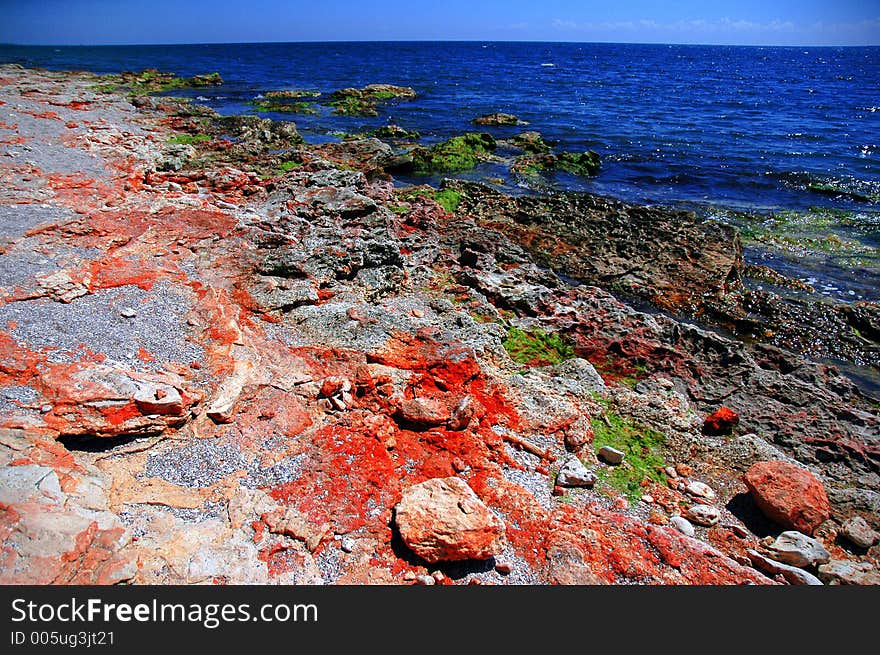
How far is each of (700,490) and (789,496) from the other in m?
1.08

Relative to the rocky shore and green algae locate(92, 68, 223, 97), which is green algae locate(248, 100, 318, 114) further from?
the rocky shore

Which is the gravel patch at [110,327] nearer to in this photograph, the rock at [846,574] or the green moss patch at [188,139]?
the rock at [846,574]

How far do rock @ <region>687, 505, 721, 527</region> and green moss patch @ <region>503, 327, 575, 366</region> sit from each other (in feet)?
13.0

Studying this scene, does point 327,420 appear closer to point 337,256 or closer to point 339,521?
point 339,521

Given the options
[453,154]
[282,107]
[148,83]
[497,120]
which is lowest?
[453,154]

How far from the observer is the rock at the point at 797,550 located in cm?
604

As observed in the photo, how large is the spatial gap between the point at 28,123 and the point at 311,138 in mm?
13983

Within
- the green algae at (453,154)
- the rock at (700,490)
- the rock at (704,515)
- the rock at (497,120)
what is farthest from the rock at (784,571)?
the rock at (497,120)

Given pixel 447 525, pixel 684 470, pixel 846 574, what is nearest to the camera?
pixel 447 525

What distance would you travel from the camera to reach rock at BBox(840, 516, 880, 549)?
21.5 ft

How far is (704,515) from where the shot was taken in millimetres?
6672

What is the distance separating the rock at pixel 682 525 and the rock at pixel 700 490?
0.64 metres

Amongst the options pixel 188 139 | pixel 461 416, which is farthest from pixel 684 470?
pixel 188 139

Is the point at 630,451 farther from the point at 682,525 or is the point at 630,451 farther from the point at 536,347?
the point at 536,347
